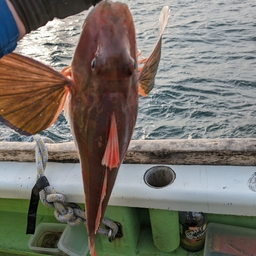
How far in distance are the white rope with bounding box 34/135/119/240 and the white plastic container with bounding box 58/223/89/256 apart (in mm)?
272

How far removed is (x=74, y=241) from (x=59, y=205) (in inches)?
18.1

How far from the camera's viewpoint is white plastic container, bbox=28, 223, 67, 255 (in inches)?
113

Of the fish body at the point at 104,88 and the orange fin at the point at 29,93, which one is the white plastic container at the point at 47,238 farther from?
the orange fin at the point at 29,93

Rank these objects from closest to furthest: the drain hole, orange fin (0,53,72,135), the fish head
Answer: the fish head → orange fin (0,53,72,135) → the drain hole

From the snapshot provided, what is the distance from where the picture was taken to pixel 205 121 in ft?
20.6

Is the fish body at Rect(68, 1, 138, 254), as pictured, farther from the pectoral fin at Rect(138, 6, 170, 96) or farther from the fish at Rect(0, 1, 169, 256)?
the pectoral fin at Rect(138, 6, 170, 96)

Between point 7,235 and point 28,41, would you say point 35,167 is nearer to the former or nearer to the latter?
point 7,235

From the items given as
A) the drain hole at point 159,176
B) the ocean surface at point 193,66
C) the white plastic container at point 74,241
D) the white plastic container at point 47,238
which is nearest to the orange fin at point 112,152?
the drain hole at point 159,176

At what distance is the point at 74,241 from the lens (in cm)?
286

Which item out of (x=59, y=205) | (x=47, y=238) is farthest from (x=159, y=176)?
(x=47, y=238)

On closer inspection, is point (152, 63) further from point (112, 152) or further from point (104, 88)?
point (112, 152)

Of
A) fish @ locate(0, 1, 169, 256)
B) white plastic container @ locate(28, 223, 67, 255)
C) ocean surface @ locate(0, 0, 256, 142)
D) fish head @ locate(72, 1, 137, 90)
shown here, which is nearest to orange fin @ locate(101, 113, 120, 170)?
fish @ locate(0, 1, 169, 256)

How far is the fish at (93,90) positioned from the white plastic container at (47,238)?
1446mm

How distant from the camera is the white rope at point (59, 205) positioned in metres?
2.56
